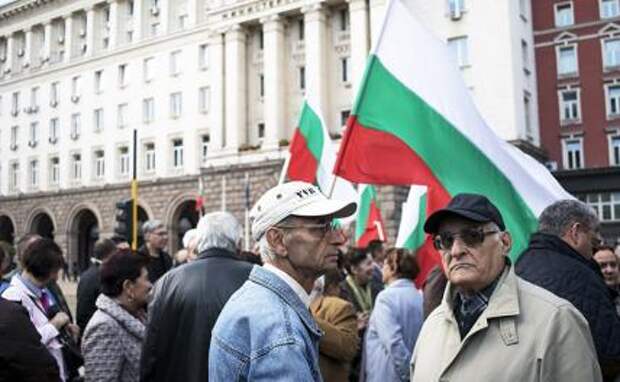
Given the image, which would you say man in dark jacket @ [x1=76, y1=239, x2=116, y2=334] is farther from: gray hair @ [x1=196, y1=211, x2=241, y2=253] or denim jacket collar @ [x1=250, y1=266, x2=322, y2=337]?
denim jacket collar @ [x1=250, y1=266, x2=322, y2=337]

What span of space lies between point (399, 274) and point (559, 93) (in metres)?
26.6

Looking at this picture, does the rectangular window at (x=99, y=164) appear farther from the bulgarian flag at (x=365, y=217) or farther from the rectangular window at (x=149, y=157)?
the bulgarian flag at (x=365, y=217)

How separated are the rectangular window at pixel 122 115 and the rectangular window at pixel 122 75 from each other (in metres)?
1.17

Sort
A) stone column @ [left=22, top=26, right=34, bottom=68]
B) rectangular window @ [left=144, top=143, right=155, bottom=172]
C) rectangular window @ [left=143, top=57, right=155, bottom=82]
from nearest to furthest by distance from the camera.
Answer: rectangular window @ [left=144, top=143, right=155, bottom=172] → rectangular window @ [left=143, top=57, right=155, bottom=82] → stone column @ [left=22, top=26, right=34, bottom=68]

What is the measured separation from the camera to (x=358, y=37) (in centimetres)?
2738

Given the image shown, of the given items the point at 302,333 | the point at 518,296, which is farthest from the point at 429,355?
the point at 302,333

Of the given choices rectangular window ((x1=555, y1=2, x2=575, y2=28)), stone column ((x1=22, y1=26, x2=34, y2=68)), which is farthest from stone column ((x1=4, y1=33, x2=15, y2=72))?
rectangular window ((x1=555, y1=2, x2=575, y2=28))

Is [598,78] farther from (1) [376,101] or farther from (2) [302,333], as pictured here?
(2) [302,333]

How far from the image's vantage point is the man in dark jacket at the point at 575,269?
2697 mm

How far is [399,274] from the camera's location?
494cm

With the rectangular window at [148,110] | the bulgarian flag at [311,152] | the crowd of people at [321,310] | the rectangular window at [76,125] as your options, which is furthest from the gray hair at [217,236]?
the rectangular window at [76,125]

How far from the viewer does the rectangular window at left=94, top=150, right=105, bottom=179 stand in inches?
1454

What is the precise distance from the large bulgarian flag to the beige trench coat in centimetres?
287

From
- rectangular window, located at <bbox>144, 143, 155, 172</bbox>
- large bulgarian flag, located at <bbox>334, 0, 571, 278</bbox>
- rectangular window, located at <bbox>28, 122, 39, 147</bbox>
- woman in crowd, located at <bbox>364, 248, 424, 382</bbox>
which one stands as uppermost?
rectangular window, located at <bbox>28, 122, 39, 147</bbox>
